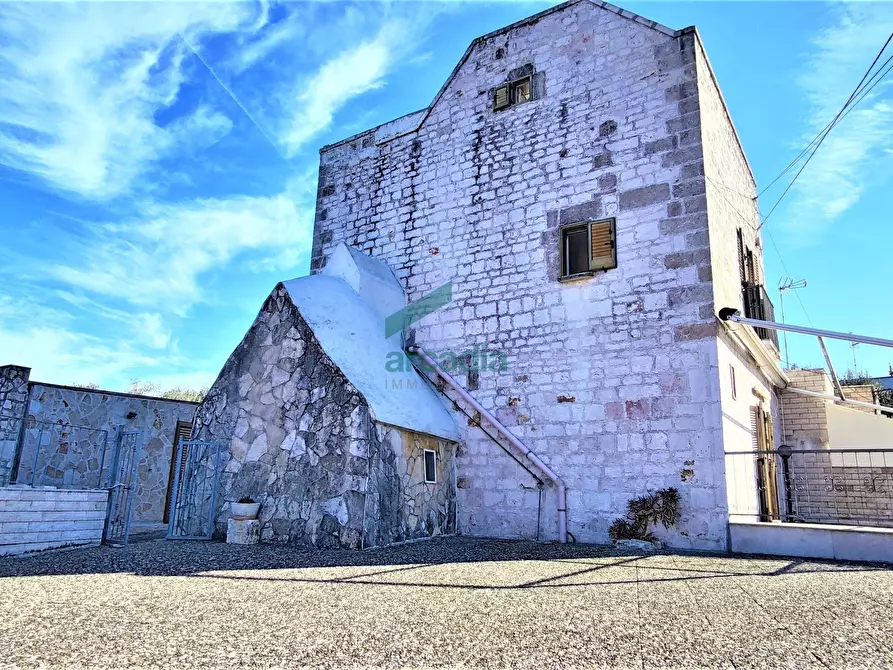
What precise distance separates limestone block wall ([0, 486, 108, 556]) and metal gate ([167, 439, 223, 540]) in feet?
3.20

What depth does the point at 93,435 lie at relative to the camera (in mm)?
10617

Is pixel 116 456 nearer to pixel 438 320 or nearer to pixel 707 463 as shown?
pixel 438 320

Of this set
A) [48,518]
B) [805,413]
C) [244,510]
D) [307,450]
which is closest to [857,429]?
[805,413]

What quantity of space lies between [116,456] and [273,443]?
68.3 inches

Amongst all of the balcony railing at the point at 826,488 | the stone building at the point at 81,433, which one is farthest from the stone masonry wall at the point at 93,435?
the balcony railing at the point at 826,488

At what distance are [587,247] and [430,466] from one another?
377 centimetres

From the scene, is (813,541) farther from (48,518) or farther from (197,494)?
(48,518)

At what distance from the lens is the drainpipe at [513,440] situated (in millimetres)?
7691

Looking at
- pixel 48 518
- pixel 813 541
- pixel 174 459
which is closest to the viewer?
pixel 48 518

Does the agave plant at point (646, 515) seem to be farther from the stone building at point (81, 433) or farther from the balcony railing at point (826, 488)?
the stone building at point (81, 433)

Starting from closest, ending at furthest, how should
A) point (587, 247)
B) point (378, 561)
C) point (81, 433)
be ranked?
point (378, 561) < point (587, 247) < point (81, 433)

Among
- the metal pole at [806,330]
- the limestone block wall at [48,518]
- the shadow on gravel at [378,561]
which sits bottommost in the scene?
the shadow on gravel at [378,561]

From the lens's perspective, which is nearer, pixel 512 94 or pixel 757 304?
pixel 757 304

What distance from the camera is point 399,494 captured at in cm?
723
